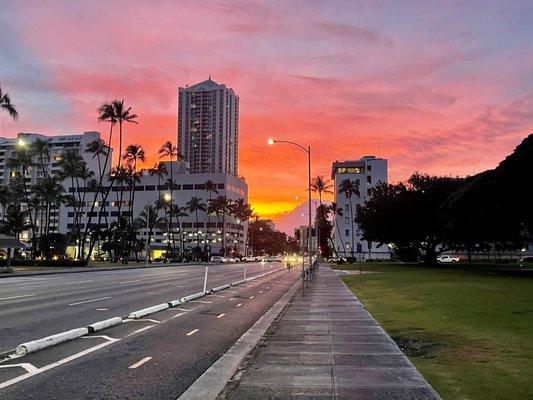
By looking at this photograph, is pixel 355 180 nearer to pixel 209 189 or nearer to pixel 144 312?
pixel 209 189

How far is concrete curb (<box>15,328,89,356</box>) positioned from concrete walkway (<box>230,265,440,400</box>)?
407 centimetres

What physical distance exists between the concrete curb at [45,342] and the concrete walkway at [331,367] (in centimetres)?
407

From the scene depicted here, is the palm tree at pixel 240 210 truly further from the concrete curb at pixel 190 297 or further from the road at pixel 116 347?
the road at pixel 116 347

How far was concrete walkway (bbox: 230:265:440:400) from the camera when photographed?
660 cm

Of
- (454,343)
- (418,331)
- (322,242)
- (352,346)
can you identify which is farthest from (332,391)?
(322,242)

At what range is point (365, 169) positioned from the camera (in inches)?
6639

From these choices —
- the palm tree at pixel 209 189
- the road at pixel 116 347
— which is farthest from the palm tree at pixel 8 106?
the palm tree at pixel 209 189

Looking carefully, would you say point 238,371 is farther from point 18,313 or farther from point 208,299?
point 208,299

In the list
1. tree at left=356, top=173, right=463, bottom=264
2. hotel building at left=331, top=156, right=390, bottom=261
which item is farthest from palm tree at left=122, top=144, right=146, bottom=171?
hotel building at left=331, top=156, right=390, bottom=261

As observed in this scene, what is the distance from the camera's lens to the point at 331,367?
8.07 metres

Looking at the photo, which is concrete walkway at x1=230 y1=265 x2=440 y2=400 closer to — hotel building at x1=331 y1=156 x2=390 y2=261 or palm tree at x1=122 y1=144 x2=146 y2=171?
palm tree at x1=122 y1=144 x2=146 y2=171

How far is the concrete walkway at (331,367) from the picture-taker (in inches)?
260

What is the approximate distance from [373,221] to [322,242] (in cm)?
Answer: 8317

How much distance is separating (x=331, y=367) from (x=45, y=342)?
5.52 metres
